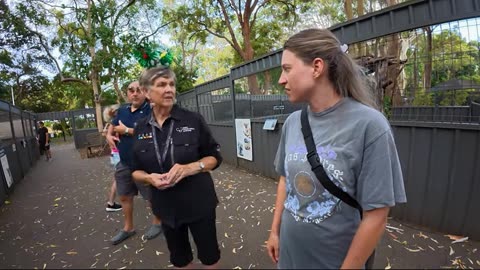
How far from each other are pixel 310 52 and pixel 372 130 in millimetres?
413

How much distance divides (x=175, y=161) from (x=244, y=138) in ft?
19.3

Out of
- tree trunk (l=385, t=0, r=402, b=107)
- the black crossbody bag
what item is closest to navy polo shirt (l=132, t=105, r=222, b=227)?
the black crossbody bag

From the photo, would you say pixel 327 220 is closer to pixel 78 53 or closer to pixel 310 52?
pixel 310 52

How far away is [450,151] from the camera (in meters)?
3.70

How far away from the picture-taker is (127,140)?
12.8 ft

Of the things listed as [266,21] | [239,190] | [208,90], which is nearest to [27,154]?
[208,90]

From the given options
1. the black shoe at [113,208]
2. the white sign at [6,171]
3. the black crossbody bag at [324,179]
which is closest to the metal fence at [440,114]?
the black crossbody bag at [324,179]

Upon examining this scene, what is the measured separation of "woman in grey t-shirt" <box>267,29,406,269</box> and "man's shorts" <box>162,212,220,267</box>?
0.97 metres

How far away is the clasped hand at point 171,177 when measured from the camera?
2.14m

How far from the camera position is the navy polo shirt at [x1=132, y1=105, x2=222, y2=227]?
229 cm

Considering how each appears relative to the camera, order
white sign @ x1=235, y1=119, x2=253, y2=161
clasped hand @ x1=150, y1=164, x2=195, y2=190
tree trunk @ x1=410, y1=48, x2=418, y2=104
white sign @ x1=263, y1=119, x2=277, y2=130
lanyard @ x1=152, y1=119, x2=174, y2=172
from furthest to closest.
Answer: white sign @ x1=235, y1=119, x2=253, y2=161 → white sign @ x1=263, y1=119, x2=277, y2=130 → tree trunk @ x1=410, y1=48, x2=418, y2=104 → lanyard @ x1=152, y1=119, x2=174, y2=172 → clasped hand @ x1=150, y1=164, x2=195, y2=190

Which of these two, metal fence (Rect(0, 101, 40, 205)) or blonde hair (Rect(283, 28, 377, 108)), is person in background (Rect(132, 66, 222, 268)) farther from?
metal fence (Rect(0, 101, 40, 205))

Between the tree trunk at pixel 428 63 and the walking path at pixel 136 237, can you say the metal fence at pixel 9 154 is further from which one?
the tree trunk at pixel 428 63

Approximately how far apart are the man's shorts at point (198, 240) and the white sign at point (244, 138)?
17.7 ft
